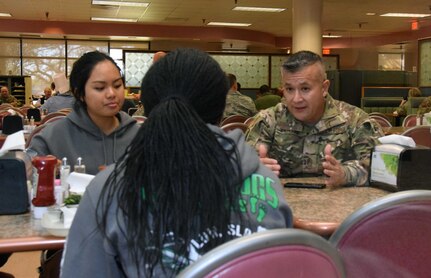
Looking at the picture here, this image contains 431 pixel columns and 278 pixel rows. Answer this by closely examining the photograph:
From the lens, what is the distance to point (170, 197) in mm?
897

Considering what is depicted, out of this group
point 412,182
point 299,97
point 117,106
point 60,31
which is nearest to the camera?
point 412,182

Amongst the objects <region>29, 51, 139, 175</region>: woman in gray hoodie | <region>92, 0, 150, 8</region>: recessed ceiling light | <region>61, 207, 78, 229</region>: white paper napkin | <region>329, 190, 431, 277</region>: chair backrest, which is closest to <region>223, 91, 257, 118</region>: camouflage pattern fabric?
<region>29, 51, 139, 175</region>: woman in gray hoodie

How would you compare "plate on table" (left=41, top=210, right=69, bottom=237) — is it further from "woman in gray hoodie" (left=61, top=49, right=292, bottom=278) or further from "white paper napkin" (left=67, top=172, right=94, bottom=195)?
"woman in gray hoodie" (left=61, top=49, right=292, bottom=278)

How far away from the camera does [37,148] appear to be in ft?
7.27

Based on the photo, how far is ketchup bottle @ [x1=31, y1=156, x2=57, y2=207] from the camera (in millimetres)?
1553

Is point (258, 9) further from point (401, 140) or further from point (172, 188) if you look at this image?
point (172, 188)

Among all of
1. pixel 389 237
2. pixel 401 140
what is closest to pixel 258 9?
pixel 401 140

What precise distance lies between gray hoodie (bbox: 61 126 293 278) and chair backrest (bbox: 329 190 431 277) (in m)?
0.21

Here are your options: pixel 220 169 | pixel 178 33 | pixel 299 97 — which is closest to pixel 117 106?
pixel 299 97

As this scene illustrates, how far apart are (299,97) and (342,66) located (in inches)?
629

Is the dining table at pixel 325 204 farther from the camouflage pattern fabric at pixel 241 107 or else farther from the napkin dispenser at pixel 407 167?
the camouflage pattern fabric at pixel 241 107

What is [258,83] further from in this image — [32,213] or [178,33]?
[32,213]

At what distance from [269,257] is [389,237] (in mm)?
464

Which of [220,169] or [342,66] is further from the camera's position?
[342,66]
